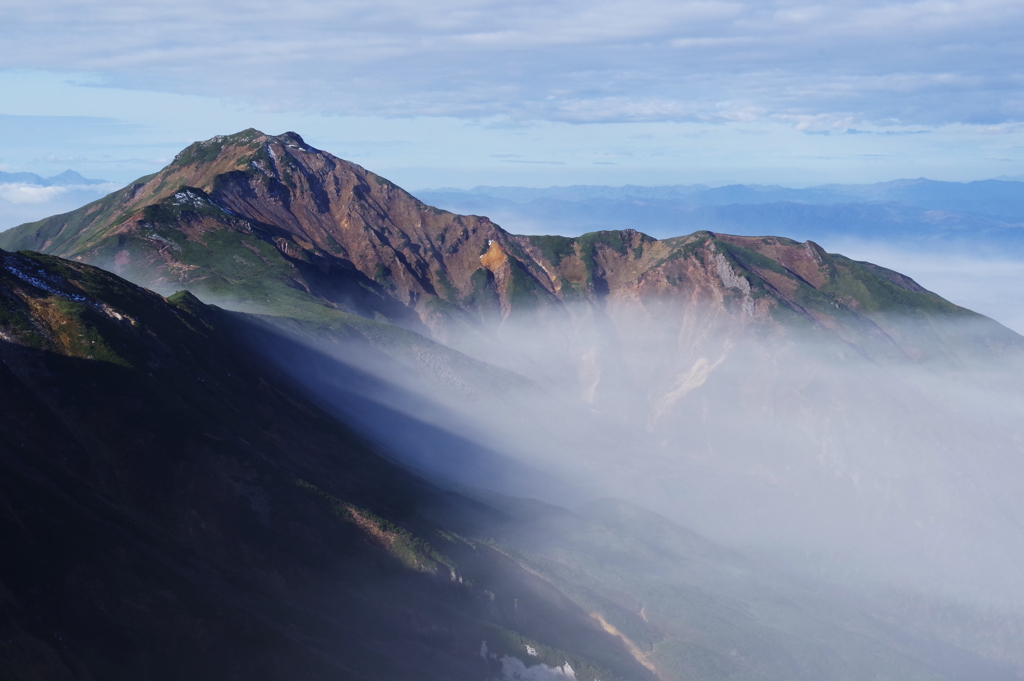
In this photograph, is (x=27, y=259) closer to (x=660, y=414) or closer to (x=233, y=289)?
(x=233, y=289)

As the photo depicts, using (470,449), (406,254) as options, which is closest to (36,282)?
(470,449)

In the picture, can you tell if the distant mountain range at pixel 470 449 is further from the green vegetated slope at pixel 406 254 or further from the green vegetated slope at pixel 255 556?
the green vegetated slope at pixel 406 254

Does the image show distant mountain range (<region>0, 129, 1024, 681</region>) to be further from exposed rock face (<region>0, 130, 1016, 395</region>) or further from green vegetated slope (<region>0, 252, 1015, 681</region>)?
exposed rock face (<region>0, 130, 1016, 395</region>)

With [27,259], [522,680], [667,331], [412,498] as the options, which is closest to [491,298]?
[667,331]

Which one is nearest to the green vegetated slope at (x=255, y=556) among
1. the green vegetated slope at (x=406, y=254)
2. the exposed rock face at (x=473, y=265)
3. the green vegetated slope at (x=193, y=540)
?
the green vegetated slope at (x=193, y=540)

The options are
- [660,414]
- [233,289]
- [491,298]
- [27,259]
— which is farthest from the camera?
[491,298]

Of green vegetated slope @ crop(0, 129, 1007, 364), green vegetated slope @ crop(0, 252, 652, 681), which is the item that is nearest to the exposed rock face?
green vegetated slope @ crop(0, 129, 1007, 364)

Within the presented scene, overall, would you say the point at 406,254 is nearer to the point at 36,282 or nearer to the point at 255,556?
the point at 36,282
